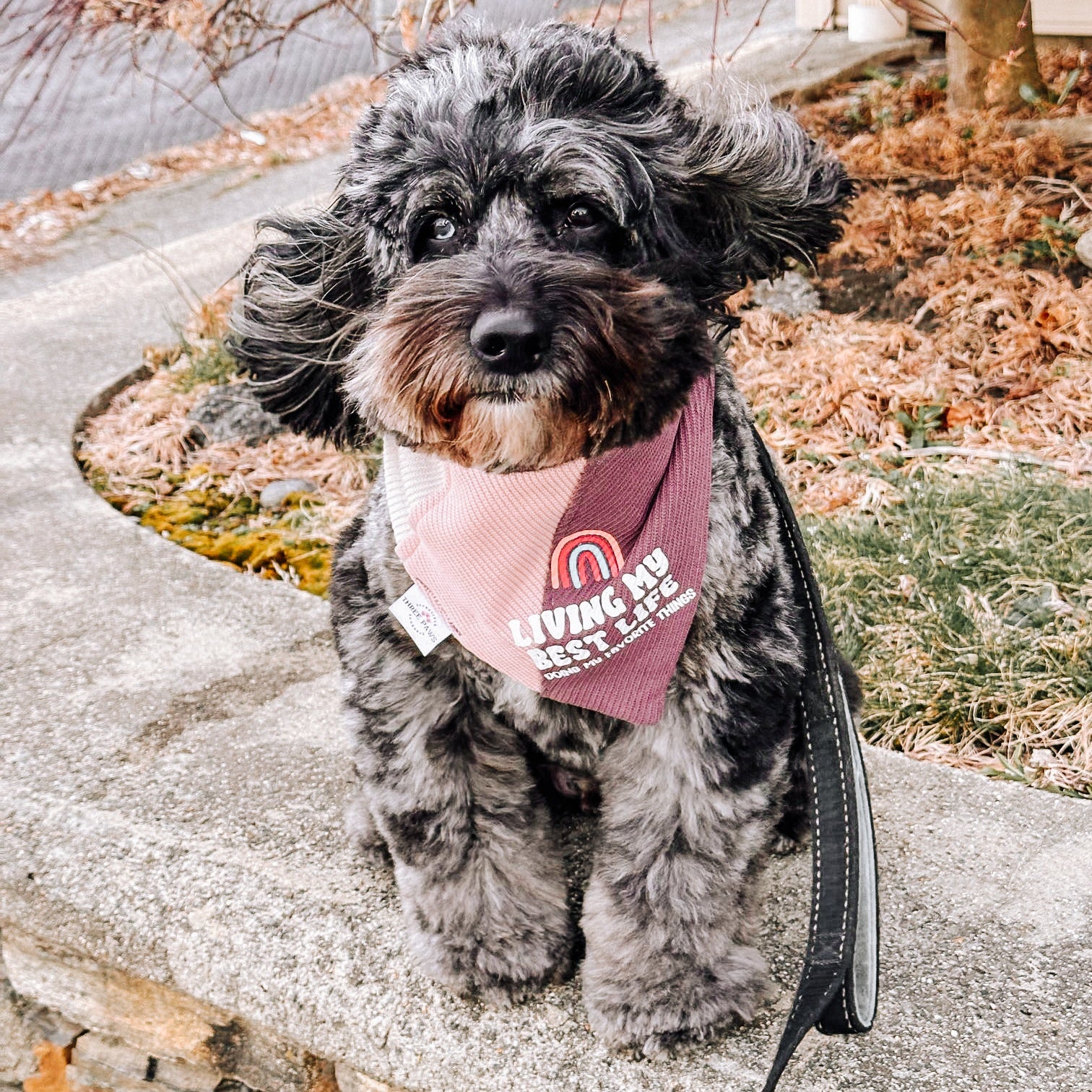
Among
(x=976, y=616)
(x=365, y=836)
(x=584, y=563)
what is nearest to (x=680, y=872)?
(x=584, y=563)

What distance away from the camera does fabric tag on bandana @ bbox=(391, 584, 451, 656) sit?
2.29m

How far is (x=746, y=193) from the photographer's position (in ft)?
7.93

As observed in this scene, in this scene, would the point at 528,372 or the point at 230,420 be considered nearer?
the point at 528,372

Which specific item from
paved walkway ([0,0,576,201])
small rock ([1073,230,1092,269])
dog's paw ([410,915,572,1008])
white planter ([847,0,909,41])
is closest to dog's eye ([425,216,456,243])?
dog's paw ([410,915,572,1008])

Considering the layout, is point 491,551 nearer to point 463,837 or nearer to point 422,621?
point 422,621

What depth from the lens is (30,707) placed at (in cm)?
344

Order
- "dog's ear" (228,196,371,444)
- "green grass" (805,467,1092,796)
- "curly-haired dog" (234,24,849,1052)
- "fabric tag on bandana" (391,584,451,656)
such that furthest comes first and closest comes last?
"green grass" (805,467,1092,796) → "dog's ear" (228,196,371,444) → "fabric tag on bandana" (391,584,451,656) → "curly-haired dog" (234,24,849,1052)

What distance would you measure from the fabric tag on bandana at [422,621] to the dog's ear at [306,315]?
458 mm

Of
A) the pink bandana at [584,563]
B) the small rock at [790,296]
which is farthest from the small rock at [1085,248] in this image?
the pink bandana at [584,563]

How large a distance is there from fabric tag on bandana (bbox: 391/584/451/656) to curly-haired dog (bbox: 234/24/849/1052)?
6 centimetres

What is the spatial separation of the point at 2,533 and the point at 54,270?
12.9ft

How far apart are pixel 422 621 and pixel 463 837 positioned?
17.3 inches

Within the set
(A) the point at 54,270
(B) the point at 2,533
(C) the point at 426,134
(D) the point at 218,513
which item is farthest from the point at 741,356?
(A) the point at 54,270

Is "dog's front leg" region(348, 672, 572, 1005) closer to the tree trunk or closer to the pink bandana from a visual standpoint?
the pink bandana
